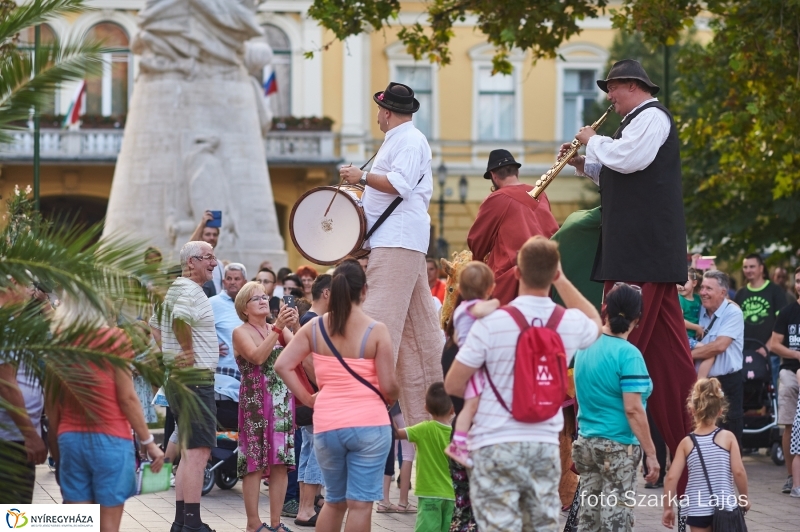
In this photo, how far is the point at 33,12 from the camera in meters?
6.29

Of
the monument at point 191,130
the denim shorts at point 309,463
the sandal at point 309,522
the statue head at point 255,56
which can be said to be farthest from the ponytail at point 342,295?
the statue head at point 255,56

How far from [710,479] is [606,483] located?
0.67 m

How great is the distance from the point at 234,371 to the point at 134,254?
4.72 m

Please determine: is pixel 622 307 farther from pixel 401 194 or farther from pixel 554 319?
pixel 401 194

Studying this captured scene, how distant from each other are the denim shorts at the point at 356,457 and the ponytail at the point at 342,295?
527 millimetres

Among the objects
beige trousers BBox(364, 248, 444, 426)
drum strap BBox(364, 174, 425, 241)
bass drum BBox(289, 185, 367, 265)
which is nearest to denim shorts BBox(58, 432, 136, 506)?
beige trousers BBox(364, 248, 444, 426)

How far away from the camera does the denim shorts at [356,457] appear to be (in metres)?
7.30

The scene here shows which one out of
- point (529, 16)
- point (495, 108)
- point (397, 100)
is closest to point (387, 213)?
point (397, 100)

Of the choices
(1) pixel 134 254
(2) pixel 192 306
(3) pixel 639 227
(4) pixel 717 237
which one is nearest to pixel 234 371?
(2) pixel 192 306

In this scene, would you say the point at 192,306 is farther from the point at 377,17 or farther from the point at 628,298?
the point at 377,17

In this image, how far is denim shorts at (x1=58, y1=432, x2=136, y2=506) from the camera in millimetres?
6922

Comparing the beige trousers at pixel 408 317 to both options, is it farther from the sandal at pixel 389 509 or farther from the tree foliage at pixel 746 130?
the tree foliage at pixel 746 130

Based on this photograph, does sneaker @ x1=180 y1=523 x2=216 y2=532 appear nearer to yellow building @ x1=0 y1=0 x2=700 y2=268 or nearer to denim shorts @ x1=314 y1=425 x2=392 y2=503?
denim shorts @ x1=314 y1=425 x2=392 y2=503

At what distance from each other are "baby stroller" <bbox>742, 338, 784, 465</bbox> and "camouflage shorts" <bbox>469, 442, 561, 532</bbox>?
8.14m
